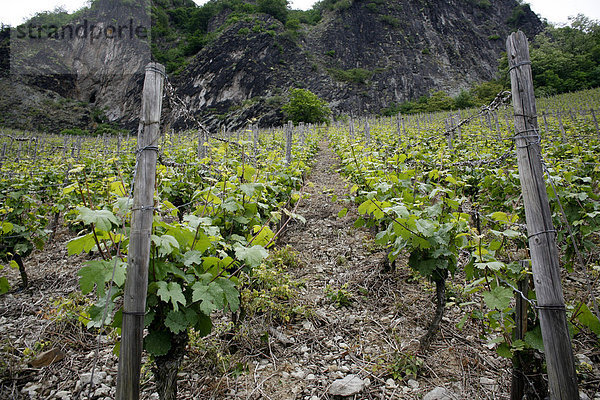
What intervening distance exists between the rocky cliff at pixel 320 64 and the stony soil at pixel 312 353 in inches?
1321

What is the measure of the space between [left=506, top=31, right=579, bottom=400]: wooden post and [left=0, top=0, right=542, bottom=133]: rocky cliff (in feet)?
114

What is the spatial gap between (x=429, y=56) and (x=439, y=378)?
54.4 meters

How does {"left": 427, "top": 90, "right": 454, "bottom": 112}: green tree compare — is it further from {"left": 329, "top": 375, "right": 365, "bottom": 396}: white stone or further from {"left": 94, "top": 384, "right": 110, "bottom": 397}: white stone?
{"left": 94, "top": 384, "right": 110, "bottom": 397}: white stone

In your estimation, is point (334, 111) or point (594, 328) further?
point (334, 111)

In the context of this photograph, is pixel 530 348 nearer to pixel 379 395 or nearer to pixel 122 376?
pixel 379 395

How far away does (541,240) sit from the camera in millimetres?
A: 1483

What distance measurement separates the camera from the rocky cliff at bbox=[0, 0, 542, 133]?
40.2 m

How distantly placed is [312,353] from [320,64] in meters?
49.1

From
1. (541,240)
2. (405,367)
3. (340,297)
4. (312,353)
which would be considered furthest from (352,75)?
(541,240)

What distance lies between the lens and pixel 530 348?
1583 mm

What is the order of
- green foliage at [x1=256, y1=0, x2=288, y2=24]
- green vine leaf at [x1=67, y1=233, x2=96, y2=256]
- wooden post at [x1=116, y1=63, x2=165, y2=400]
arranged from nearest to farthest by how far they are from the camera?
green vine leaf at [x1=67, y1=233, x2=96, y2=256] < wooden post at [x1=116, y1=63, x2=165, y2=400] < green foliage at [x1=256, y1=0, x2=288, y2=24]

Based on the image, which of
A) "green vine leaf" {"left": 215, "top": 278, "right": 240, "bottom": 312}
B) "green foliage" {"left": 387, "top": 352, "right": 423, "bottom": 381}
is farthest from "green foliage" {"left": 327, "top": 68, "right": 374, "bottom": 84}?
"green vine leaf" {"left": 215, "top": 278, "right": 240, "bottom": 312}

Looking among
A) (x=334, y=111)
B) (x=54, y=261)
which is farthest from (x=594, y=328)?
(x=334, y=111)

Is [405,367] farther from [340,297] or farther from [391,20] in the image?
[391,20]
